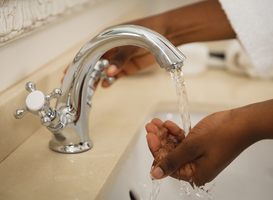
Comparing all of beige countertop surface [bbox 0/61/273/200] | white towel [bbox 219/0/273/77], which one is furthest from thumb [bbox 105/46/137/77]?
white towel [bbox 219/0/273/77]

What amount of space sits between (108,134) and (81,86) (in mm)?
145

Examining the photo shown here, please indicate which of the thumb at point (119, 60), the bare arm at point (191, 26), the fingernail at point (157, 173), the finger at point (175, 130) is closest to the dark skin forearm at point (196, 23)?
the bare arm at point (191, 26)

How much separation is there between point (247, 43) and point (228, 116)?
0.92 feet

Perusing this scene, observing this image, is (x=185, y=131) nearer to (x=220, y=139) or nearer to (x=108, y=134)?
(x=220, y=139)

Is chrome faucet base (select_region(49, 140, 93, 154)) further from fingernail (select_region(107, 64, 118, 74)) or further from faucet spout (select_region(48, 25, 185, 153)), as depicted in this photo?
fingernail (select_region(107, 64, 118, 74))

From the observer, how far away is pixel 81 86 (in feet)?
1.44

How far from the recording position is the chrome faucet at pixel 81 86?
1.21 feet

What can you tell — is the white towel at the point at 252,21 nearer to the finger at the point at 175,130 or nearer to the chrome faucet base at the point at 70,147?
the finger at the point at 175,130

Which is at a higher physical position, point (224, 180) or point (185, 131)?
point (185, 131)

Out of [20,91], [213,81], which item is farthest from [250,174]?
[20,91]

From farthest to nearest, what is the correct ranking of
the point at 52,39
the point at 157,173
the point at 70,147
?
the point at 52,39, the point at 70,147, the point at 157,173

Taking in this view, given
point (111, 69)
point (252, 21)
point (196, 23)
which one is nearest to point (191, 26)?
point (196, 23)

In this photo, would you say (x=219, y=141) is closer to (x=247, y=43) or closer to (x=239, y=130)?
(x=239, y=130)

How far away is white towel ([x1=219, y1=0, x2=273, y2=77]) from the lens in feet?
2.02
